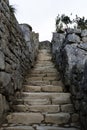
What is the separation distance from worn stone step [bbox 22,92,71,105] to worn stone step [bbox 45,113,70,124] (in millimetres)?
672

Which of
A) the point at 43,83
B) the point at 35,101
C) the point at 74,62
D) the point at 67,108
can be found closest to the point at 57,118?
the point at 67,108

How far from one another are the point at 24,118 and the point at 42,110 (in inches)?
19.5

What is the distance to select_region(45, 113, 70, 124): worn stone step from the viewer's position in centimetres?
394

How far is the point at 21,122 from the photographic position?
3922 mm

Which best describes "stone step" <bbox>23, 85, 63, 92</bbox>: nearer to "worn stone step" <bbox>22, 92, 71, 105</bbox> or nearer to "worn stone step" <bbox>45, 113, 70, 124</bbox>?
"worn stone step" <bbox>22, 92, 71, 105</bbox>

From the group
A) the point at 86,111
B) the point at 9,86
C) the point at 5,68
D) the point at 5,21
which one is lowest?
the point at 86,111

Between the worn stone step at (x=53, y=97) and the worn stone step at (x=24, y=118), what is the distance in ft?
2.47

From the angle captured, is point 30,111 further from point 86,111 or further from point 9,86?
point 86,111

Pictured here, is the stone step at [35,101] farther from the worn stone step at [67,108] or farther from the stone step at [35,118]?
the stone step at [35,118]

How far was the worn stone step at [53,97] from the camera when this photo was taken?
4.76 m

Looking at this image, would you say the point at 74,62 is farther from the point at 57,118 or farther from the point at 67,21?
the point at 67,21

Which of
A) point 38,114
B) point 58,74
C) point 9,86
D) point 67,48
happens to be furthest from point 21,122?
point 58,74

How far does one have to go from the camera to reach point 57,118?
13.1ft

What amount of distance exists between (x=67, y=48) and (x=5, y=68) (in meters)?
2.45
